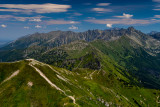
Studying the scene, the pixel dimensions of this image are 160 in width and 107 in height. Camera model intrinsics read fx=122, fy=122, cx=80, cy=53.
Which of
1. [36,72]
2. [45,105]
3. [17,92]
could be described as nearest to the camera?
[45,105]

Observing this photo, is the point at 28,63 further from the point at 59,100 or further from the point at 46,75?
the point at 59,100

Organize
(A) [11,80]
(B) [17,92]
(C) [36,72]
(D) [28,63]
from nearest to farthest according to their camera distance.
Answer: (B) [17,92]
(A) [11,80]
(C) [36,72]
(D) [28,63]

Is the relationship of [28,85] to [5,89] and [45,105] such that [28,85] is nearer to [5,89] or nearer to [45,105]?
[5,89]

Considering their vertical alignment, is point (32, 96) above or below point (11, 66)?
below

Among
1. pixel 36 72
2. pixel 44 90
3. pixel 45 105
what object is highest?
pixel 36 72

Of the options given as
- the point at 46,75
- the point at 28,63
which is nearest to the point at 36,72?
the point at 46,75

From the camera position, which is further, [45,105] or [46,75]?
[46,75]

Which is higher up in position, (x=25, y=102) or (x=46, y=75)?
(x=46, y=75)

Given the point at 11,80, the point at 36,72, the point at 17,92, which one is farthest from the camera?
the point at 36,72

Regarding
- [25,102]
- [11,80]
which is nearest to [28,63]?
[11,80]
